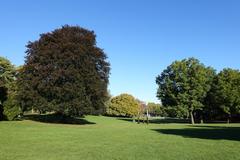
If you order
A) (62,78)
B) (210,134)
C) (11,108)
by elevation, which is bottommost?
(210,134)

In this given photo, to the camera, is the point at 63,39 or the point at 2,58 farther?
the point at 2,58

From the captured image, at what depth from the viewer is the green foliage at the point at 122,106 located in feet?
443

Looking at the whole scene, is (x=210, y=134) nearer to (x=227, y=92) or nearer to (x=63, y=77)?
(x=63, y=77)

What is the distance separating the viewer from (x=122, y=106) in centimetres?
13575

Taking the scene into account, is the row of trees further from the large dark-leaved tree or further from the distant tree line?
the large dark-leaved tree

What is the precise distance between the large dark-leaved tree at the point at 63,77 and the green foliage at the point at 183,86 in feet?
105

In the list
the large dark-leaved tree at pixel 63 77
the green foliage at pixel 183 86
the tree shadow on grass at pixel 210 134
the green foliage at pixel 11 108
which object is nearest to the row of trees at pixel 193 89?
the green foliage at pixel 183 86

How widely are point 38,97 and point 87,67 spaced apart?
27.3 ft

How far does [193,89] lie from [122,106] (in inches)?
1918

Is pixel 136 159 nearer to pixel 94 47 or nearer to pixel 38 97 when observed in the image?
pixel 38 97

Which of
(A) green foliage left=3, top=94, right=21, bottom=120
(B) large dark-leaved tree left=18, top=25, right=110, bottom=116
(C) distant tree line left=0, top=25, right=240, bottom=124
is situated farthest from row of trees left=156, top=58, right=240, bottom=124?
(A) green foliage left=3, top=94, right=21, bottom=120

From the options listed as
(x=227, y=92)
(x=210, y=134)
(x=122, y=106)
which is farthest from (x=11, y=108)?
(x=122, y=106)

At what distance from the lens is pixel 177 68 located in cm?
9094

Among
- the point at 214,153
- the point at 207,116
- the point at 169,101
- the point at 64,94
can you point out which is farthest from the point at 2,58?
the point at 214,153
